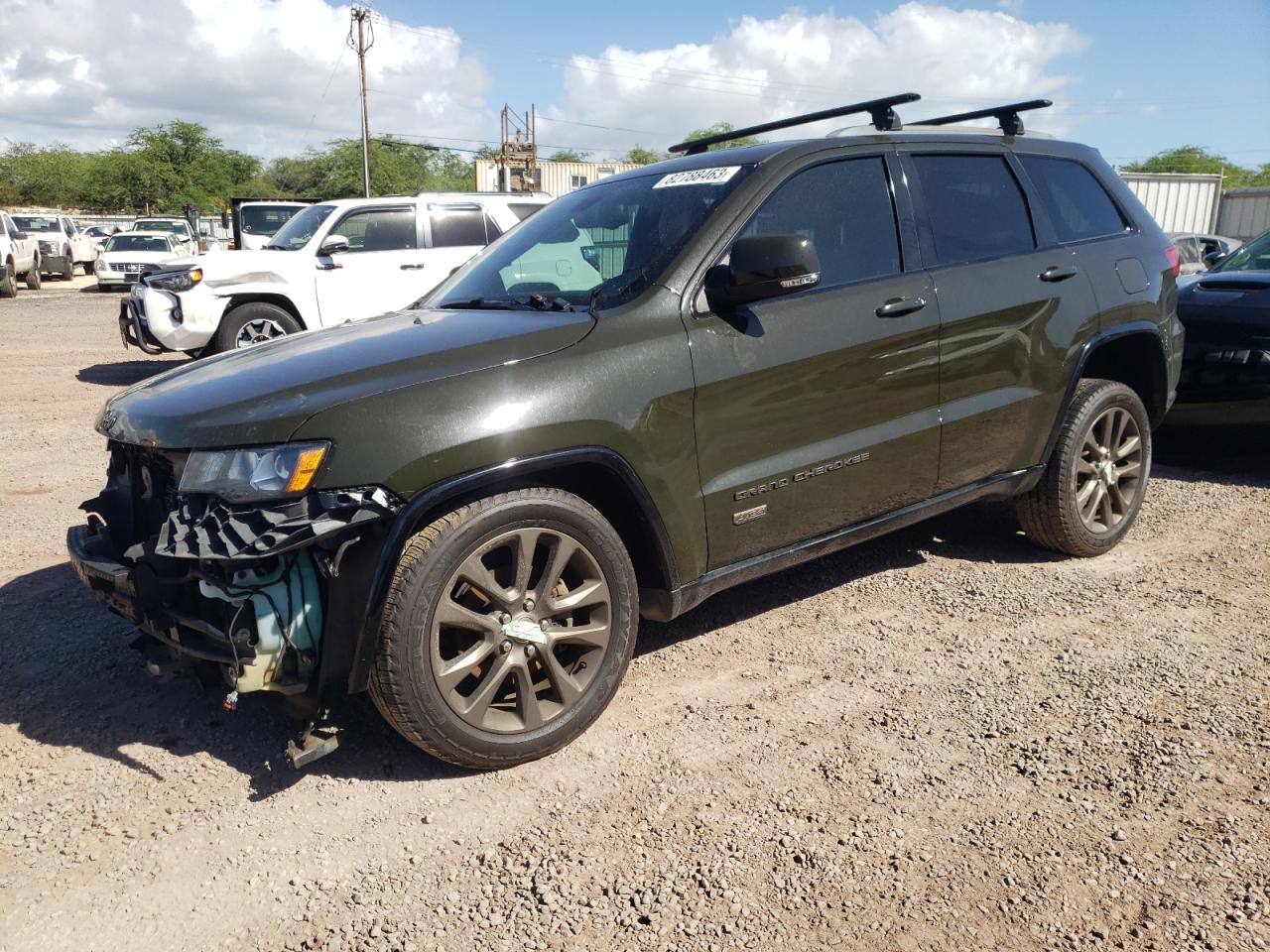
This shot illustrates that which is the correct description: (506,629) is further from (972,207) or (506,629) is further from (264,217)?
(264,217)

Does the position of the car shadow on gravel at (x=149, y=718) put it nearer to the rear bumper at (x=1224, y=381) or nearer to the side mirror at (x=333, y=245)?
the rear bumper at (x=1224, y=381)

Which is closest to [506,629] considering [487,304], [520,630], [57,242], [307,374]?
[520,630]

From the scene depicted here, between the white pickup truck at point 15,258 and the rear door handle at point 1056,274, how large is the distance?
23.7 meters

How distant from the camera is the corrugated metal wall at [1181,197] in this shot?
95.2ft

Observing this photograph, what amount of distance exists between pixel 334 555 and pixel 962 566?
3.11 m

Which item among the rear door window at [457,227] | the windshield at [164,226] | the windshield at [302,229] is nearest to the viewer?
the windshield at [302,229]

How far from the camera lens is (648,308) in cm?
319

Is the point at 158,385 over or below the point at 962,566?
over

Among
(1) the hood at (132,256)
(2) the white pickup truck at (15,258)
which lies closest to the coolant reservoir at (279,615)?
(2) the white pickup truck at (15,258)

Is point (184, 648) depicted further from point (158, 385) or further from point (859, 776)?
point (859, 776)

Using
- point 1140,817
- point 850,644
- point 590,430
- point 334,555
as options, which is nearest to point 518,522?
point 590,430

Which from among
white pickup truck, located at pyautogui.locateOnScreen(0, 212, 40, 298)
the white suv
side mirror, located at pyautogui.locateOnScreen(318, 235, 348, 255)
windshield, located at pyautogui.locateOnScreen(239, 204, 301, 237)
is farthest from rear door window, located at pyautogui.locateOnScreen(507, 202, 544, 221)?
white pickup truck, located at pyautogui.locateOnScreen(0, 212, 40, 298)

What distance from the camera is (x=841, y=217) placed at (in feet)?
12.2

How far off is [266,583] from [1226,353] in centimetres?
573
